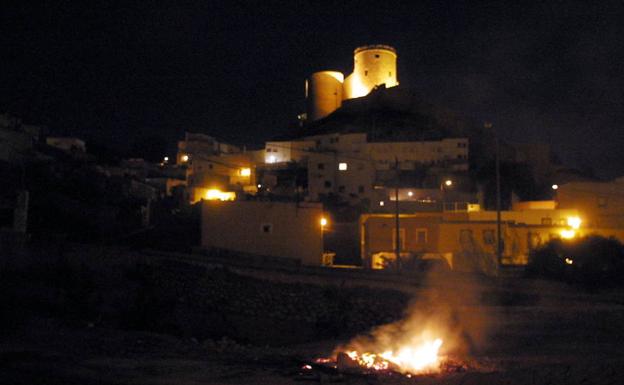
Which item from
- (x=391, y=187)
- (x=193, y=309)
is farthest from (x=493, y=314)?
(x=391, y=187)

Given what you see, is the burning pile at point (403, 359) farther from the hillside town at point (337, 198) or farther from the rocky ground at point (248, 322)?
the hillside town at point (337, 198)

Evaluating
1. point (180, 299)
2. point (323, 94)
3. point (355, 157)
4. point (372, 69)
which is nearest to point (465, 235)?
point (180, 299)

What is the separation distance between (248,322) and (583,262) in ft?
42.4

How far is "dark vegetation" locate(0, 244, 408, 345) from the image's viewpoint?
1453 cm

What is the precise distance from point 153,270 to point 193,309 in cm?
Answer: 260

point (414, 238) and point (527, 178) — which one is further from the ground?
point (527, 178)

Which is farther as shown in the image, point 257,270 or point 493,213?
point 493,213

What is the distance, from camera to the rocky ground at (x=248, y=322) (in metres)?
9.16

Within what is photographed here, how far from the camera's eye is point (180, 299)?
17.1 m

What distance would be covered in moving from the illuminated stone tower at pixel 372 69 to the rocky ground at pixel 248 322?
47.7 metres

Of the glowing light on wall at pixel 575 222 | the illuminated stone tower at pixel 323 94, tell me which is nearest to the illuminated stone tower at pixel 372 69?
the illuminated stone tower at pixel 323 94

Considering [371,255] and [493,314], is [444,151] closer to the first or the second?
[371,255]

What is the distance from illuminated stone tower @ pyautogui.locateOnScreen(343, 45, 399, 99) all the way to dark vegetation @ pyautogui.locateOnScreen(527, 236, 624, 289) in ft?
149

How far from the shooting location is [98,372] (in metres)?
8.63
